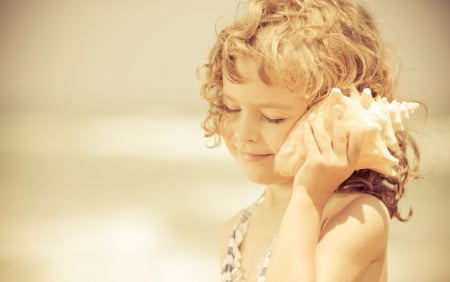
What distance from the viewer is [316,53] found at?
972 millimetres

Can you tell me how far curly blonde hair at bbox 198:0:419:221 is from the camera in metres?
0.96

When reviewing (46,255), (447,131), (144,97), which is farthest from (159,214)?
(447,131)

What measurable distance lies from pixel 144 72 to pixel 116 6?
31 centimetres

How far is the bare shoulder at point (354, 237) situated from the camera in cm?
91

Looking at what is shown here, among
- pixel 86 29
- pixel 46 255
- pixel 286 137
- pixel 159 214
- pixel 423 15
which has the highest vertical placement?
pixel 86 29

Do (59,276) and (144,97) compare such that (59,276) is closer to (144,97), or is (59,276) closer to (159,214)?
(159,214)

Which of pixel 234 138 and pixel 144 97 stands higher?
pixel 144 97

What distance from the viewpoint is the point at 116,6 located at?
2924mm

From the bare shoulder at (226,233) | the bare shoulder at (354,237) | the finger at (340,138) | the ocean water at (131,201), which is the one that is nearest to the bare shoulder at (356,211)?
the bare shoulder at (354,237)

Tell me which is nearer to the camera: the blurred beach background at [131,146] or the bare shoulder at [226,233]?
the bare shoulder at [226,233]

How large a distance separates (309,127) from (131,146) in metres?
1.88

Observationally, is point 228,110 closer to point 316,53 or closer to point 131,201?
point 316,53

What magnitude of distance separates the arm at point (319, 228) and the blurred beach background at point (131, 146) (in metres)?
0.45

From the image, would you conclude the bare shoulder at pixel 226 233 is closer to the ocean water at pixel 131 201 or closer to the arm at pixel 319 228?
the arm at pixel 319 228
